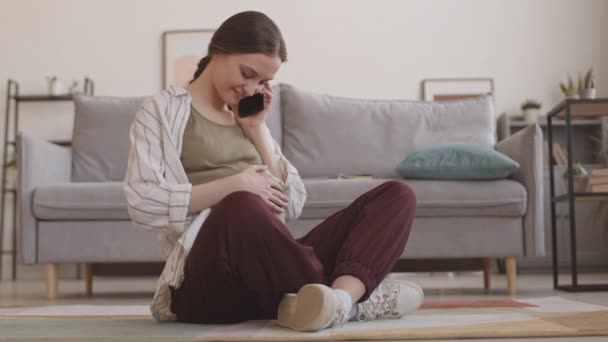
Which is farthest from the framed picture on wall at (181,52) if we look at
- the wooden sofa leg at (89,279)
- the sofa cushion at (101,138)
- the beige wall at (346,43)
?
the wooden sofa leg at (89,279)

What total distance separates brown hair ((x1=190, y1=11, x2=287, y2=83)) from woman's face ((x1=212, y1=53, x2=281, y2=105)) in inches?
0.5

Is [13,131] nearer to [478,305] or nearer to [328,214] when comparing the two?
[328,214]

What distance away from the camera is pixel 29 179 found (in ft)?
9.75

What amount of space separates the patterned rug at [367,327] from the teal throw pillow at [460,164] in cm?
88

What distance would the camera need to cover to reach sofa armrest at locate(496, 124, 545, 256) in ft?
9.21

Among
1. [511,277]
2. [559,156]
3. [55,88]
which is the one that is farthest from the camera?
[55,88]

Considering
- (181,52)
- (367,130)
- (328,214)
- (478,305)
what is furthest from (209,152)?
(181,52)

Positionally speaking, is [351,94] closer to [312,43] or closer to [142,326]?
[312,43]

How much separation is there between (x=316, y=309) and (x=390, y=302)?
375mm

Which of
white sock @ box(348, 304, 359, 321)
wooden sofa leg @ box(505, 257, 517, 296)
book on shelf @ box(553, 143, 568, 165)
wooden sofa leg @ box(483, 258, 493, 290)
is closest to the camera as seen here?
white sock @ box(348, 304, 359, 321)

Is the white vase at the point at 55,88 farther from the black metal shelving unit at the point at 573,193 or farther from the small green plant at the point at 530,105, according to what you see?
the black metal shelving unit at the point at 573,193

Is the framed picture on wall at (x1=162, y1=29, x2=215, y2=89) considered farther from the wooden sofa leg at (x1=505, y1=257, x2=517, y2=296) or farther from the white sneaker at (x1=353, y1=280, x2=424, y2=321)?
the white sneaker at (x1=353, y1=280, x2=424, y2=321)

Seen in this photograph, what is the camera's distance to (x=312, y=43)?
5332mm

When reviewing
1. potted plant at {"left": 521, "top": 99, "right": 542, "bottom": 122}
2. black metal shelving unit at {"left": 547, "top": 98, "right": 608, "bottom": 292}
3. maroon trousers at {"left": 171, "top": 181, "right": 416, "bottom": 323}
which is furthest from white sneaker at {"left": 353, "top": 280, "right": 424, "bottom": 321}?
potted plant at {"left": 521, "top": 99, "right": 542, "bottom": 122}
